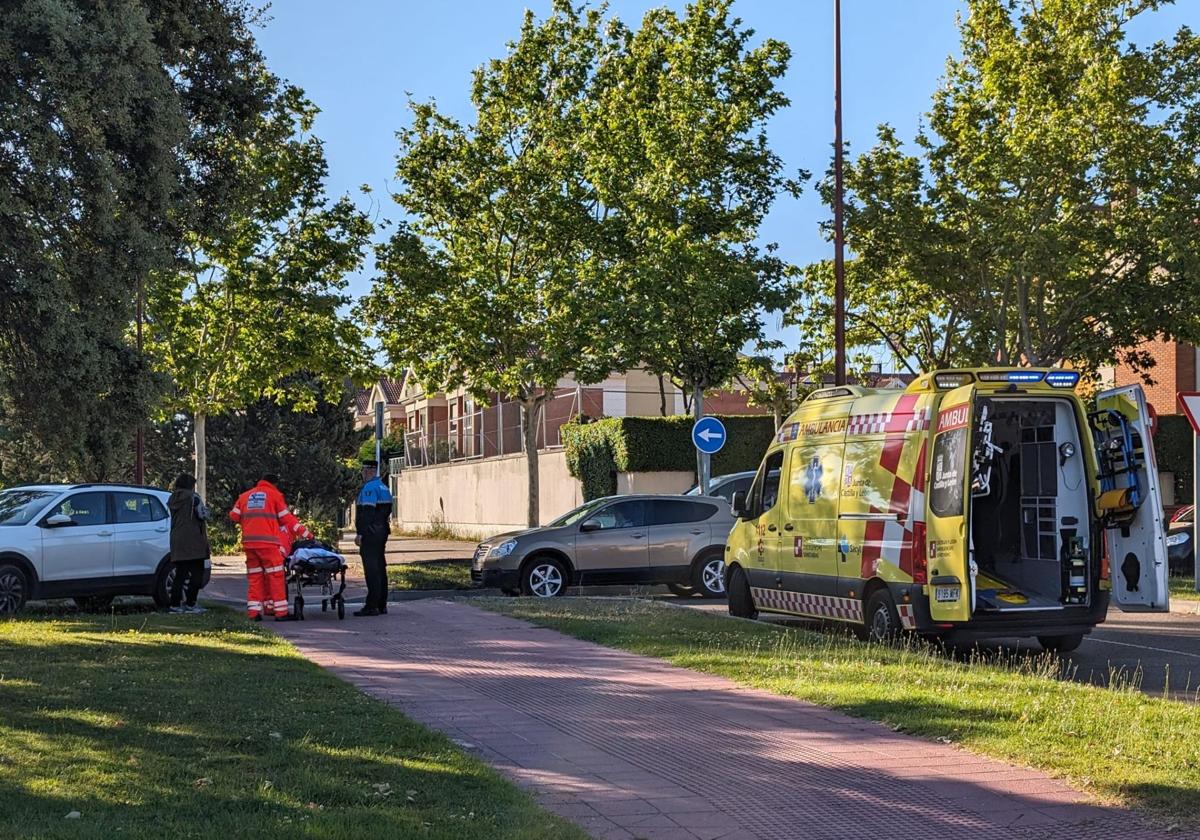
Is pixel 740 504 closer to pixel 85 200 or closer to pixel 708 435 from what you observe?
pixel 85 200

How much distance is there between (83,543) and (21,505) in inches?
35.9

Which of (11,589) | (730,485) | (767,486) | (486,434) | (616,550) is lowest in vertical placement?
(11,589)

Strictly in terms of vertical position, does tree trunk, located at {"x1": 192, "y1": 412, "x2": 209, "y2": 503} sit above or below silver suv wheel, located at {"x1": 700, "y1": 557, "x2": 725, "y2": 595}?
above

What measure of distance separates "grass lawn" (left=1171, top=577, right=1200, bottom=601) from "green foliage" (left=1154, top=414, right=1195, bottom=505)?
1397cm

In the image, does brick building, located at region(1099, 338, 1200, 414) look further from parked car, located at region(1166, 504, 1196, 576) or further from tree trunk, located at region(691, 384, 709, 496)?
parked car, located at region(1166, 504, 1196, 576)

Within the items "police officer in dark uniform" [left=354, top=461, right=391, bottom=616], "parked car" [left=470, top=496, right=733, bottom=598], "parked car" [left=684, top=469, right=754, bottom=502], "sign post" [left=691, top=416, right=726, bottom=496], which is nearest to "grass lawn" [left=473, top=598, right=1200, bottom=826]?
"police officer in dark uniform" [left=354, top=461, right=391, bottom=616]

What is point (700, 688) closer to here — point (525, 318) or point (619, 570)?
point (619, 570)

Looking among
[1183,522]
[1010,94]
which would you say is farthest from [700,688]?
[1010,94]

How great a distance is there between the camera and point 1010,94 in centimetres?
2923

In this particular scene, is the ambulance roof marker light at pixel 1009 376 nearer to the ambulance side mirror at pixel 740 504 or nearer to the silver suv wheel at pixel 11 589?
the ambulance side mirror at pixel 740 504

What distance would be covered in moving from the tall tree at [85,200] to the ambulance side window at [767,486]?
678cm

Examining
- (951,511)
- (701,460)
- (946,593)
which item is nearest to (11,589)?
(946,593)

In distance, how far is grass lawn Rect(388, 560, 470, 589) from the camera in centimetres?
2289

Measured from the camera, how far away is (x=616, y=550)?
68.3ft
